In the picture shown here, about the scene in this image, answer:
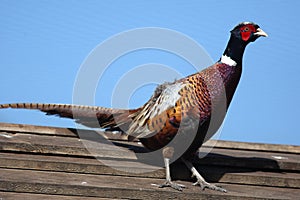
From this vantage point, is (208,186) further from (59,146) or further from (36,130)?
(36,130)

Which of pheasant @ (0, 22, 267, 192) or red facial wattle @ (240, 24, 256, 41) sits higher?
red facial wattle @ (240, 24, 256, 41)

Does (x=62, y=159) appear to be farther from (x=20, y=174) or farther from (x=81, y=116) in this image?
(x=81, y=116)

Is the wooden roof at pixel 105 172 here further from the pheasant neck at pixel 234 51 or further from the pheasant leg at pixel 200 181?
the pheasant neck at pixel 234 51

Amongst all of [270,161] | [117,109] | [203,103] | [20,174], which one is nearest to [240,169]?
[270,161]

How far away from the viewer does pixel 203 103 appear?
3.71 metres

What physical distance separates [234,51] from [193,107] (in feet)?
1.97

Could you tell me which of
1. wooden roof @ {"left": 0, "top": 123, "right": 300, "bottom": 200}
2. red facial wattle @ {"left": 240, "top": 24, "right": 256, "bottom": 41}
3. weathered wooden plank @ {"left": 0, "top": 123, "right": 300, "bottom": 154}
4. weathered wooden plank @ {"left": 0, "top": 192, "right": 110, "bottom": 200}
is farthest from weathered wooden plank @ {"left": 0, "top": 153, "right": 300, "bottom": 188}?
red facial wattle @ {"left": 240, "top": 24, "right": 256, "bottom": 41}

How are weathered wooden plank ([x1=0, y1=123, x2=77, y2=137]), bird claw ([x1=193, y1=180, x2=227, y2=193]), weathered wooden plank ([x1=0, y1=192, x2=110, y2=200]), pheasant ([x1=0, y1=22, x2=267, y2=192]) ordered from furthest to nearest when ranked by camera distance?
weathered wooden plank ([x1=0, y1=123, x2=77, y2=137])
pheasant ([x1=0, y1=22, x2=267, y2=192])
bird claw ([x1=193, y1=180, x2=227, y2=193])
weathered wooden plank ([x1=0, y1=192, x2=110, y2=200])

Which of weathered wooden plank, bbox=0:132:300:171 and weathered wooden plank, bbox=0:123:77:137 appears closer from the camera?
weathered wooden plank, bbox=0:132:300:171

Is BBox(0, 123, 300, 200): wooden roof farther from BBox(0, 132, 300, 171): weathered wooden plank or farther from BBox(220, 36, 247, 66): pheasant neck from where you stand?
BBox(220, 36, 247, 66): pheasant neck

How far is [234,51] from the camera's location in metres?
3.94

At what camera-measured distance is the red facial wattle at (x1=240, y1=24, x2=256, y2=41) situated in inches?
156

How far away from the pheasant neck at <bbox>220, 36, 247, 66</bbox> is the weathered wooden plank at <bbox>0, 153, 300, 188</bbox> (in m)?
0.86

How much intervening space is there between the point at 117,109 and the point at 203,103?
3.25 feet
